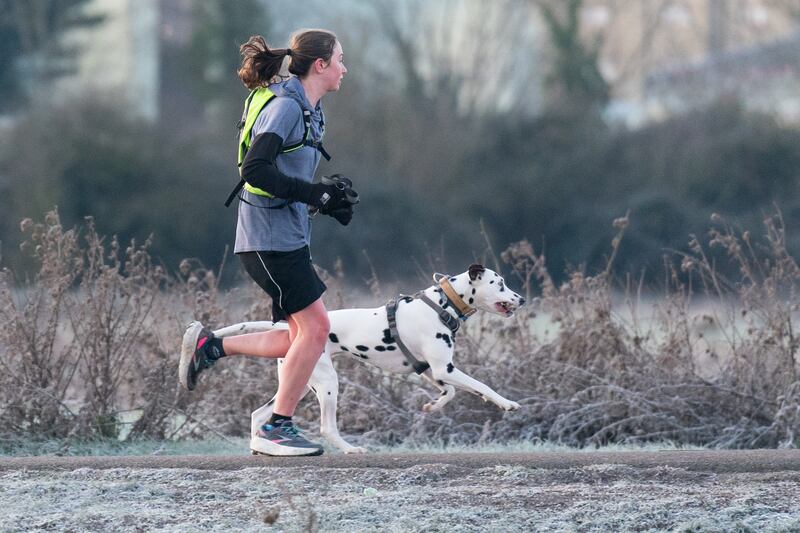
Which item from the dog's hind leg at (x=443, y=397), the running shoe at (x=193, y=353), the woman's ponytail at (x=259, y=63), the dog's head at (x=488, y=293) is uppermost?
the woman's ponytail at (x=259, y=63)

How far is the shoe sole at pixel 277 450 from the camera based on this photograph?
6.78 m

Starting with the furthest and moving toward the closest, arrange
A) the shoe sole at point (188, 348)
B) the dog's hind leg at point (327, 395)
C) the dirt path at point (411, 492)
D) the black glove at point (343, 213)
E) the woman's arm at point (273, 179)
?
the shoe sole at point (188, 348) → the dog's hind leg at point (327, 395) → the black glove at point (343, 213) → the woman's arm at point (273, 179) → the dirt path at point (411, 492)

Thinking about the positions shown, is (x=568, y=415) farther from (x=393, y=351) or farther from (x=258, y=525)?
(x=258, y=525)

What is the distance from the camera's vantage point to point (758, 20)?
154 ft

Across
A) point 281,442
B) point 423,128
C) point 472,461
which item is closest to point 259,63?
point 281,442

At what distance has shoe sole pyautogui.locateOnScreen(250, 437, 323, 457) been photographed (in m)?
6.78

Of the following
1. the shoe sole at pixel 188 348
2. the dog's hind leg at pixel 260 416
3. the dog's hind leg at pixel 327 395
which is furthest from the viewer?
the shoe sole at pixel 188 348

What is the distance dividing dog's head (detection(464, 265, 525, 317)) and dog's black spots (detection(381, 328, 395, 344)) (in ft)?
1.46

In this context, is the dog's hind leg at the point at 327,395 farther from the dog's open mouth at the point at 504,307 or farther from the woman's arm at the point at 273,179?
the woman's arm at the point at 273,179

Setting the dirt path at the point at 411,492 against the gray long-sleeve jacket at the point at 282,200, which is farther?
the gray long-sleeve jacket at the point at 282,200

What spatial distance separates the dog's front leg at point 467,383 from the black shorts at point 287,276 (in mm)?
898

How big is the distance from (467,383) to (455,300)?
1.53ft

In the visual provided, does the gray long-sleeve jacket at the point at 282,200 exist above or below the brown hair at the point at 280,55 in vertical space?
below

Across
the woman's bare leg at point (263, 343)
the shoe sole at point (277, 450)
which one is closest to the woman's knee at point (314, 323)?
the woman's bare leg at point (263, 343)
